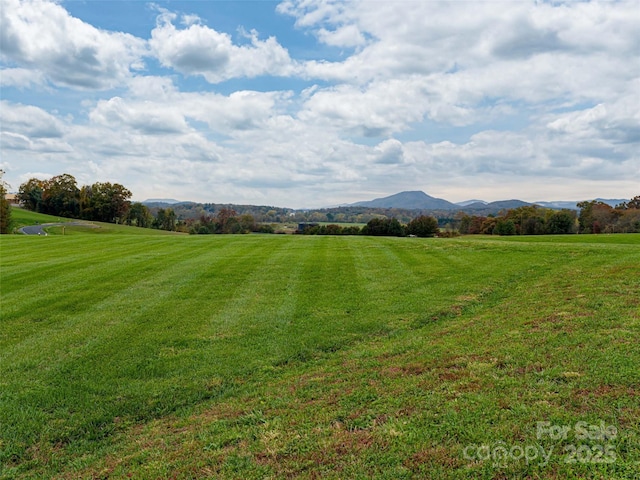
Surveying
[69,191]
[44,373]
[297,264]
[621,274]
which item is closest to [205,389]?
[44,373]

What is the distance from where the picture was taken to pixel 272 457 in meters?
3.95

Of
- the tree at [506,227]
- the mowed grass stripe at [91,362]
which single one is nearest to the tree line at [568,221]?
the tree at [506,227]

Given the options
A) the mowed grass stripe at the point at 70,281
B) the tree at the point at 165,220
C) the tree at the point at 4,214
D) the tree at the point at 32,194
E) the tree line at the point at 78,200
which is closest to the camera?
the mowed grass stripe at the point at 70,281

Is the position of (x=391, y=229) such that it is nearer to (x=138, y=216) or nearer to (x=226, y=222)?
(x=226, y=222)

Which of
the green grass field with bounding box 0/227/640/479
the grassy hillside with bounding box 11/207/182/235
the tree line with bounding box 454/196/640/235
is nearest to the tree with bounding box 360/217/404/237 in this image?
the tree line with bounding box 454/196/640/235

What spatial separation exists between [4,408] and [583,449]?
7580 millimetres

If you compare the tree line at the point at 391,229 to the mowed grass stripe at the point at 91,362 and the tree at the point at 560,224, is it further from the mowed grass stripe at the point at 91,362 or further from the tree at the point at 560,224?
the mowed grass stripe at the point at 91,362

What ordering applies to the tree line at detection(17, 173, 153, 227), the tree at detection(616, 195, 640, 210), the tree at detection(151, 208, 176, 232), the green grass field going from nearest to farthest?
the green grass field → the tree at detection(616, 195, 640, 210) → the tree line at detection(17, 173, 153, 227) → the tree at detection(151, 208, 176, 232)

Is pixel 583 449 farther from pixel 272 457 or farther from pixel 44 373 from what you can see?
pixel 44 373

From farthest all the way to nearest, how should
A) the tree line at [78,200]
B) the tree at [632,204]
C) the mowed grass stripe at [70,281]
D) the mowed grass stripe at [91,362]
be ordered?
the tree line at [78,200], the tree at [632,204], the mowed grass stripe at [70,281], the mowed grass stripe at [91,362]

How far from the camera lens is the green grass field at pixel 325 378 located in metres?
3.78

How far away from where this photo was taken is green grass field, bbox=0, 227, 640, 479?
3783 millimetres

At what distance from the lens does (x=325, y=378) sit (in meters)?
6.10

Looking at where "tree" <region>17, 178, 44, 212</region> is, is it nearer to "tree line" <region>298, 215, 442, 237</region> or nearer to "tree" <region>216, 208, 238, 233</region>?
"tree" <region>216, 208, 238, 233</region>
